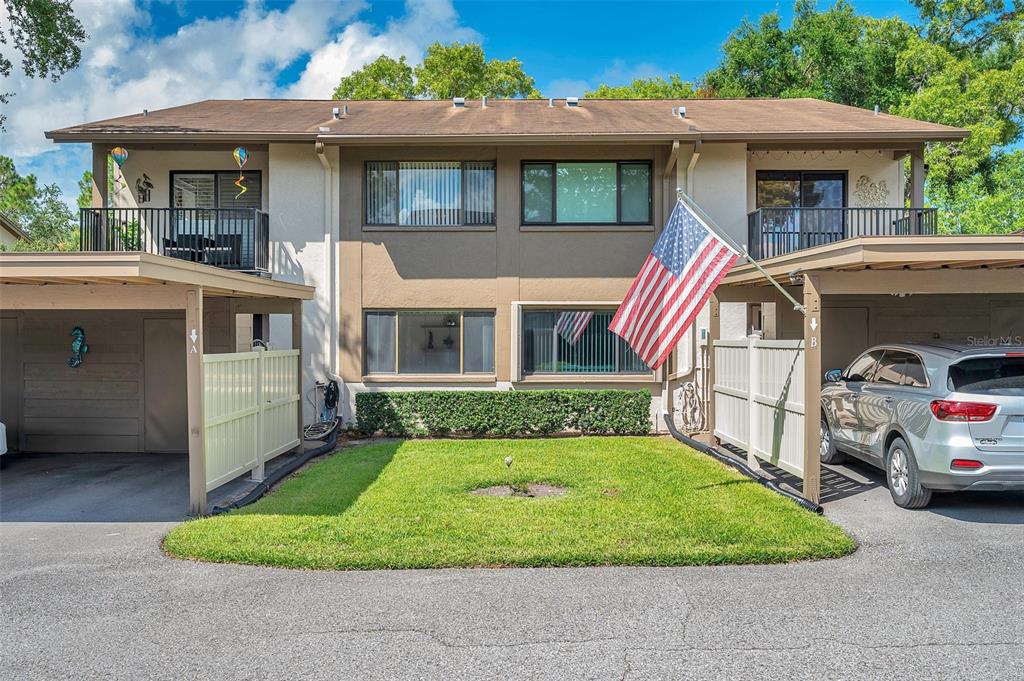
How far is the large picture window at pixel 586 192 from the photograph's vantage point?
12969 mm

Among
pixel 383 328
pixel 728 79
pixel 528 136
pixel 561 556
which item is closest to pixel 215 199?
pixel 383 328

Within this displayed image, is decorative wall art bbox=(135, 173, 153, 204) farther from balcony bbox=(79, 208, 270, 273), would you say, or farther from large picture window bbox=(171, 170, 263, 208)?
balcony bbox=(79, 208, 270, 273)

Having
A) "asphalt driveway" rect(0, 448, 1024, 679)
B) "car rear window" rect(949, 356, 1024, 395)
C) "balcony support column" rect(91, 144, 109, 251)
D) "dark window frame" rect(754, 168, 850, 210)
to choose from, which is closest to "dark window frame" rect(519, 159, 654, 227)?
"dark window frame" rect(754, 168, 850, 210)

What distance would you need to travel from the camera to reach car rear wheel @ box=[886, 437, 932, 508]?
282 inches

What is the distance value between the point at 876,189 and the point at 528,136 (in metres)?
7.12

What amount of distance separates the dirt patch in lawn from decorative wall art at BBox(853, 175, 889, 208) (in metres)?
9.35

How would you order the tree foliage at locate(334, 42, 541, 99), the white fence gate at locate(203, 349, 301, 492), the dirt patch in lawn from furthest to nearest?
the tree foliage at locate(334, 42, 541, 99) → the dirt patch in lawn → the white fence gate at locate(203, 349, 301, 492)

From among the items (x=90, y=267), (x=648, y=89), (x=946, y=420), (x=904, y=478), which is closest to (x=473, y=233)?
(x=90, y=267)

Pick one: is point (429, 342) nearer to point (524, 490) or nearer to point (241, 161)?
point (241, 161)

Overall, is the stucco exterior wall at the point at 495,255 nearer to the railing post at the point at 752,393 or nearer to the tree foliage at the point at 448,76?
the railing post at the point at 752,393

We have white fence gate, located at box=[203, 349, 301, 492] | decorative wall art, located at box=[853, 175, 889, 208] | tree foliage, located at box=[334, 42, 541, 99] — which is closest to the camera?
white fence gate, located at box=[203, 349, 301, 492]

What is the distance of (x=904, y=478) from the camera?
24.3 ft

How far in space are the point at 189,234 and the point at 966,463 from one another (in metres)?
12.8

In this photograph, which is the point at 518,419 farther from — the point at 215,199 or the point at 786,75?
the point at 786,75
